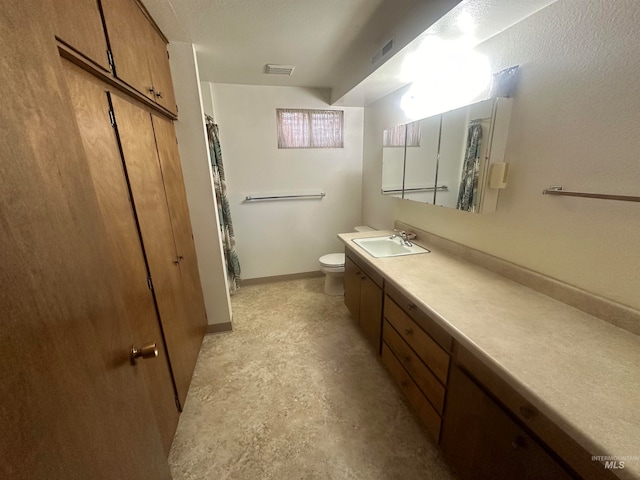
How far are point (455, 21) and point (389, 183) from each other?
1.36m

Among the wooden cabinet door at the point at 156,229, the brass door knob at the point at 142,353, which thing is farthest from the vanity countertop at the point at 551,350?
the wooden cabinet door at the point at 156,229

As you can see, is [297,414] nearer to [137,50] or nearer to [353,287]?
[353,287]

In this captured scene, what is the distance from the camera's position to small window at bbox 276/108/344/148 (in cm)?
296

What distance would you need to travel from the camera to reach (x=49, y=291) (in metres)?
0.46

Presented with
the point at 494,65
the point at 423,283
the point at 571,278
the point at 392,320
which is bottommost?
the point at 392,320

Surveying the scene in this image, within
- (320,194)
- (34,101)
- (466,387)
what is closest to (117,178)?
(34,101)

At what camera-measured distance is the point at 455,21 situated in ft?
4.02

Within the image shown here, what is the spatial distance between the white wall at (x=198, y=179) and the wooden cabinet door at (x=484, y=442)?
6.15 ft

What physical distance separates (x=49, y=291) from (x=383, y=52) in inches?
78.0

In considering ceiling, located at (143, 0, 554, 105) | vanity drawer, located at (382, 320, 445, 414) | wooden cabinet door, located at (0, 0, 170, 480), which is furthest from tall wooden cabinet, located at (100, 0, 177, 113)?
vanity drawer, located at (382, 320, 445, 414)

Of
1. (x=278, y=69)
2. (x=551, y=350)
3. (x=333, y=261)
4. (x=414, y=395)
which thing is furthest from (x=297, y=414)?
(x=278, y=69)

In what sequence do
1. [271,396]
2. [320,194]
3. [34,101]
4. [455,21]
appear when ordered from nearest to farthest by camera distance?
[34,101] < [455,21] < [271,396] < [320,194]

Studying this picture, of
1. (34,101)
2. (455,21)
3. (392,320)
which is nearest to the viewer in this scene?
(34,101)

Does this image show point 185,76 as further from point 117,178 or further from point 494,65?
point 494,65
